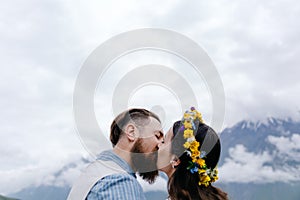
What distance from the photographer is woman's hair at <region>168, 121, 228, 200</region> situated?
4.86 m

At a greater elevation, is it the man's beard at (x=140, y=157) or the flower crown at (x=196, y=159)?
the flower crown at (x=196, y=159)

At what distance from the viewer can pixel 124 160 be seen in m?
2.99

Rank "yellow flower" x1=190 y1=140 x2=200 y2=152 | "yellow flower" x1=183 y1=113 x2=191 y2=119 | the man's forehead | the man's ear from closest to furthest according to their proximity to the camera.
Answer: the man's ear → the man's forehead → "yellow flower" x1=190 y1=140 x2=200 y2=152 → "yellow flower" x1=183 y1=113 x2=191 y2=119

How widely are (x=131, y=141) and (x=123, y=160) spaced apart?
19cm

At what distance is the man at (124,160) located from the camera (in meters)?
2.61

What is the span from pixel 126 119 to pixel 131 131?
15cm

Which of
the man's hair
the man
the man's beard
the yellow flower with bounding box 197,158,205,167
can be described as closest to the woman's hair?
the yellow flower with bounding box 197,158,205,167

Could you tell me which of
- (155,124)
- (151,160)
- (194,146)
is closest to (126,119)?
(155,124)

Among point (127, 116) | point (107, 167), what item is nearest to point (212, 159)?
point (127, 116)

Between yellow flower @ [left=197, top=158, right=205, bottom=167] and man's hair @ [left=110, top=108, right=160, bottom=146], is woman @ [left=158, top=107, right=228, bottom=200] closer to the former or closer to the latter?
yellow flower @ [left=197, top=158, right=205, bottom=167]

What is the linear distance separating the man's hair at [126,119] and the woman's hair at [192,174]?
1679 millimetres

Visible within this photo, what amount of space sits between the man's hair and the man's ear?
5 cm

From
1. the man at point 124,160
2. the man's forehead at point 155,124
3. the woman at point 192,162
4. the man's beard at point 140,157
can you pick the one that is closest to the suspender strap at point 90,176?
the man at point 124,160

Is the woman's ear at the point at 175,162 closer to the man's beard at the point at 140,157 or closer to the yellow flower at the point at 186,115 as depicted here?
the yellow flower at the point at 186,115
